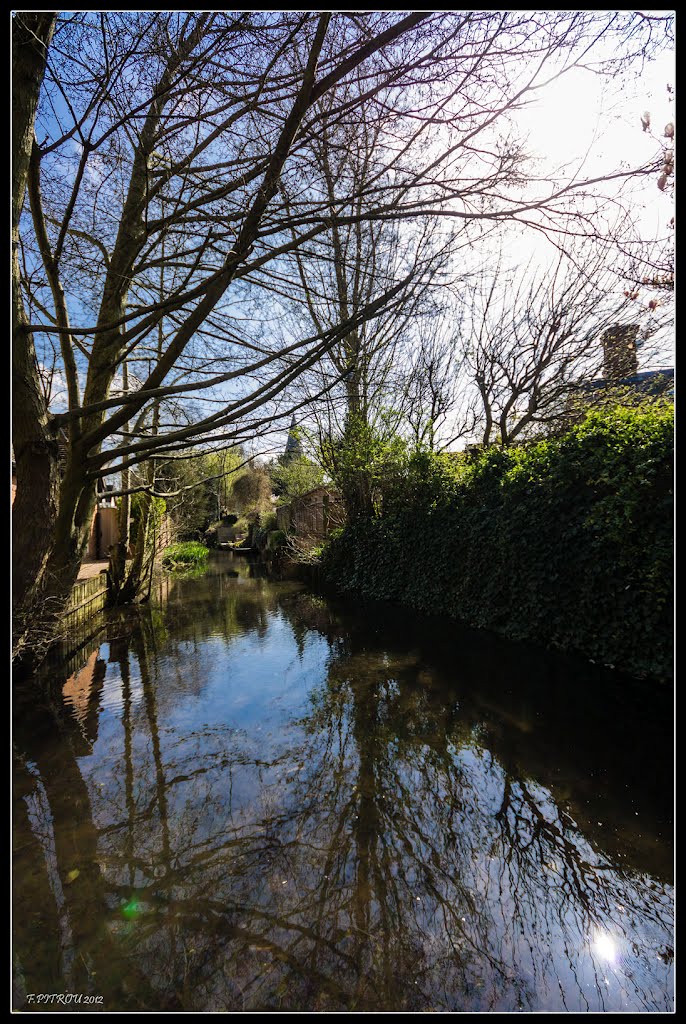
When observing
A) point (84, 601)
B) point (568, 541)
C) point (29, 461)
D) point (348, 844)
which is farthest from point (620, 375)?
point (84, 601)

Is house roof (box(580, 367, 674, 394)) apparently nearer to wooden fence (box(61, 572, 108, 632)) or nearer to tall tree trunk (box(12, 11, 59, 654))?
tall tree trunk (box(12, 11, 59, 654))

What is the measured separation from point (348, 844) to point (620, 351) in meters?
10.8

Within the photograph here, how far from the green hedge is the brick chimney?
394 centimetres

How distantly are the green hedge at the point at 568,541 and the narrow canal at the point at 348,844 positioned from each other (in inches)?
24.3

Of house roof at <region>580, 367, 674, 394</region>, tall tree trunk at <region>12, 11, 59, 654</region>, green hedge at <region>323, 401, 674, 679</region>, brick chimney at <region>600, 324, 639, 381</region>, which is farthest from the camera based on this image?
brick chimney at <region>600, 324, 639, 381</region>

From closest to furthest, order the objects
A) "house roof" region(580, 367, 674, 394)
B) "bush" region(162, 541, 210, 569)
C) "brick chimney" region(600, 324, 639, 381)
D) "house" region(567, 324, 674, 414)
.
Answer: "house roof" region(580, 367, 674, 394) → "house" region(567, 324, 674, 414) → "brick chimney" region(600, 324, 639, 381) → "bush" region(162, 541, 210, 569)

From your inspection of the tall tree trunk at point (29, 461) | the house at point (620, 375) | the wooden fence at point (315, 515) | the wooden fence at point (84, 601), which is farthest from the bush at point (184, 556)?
the house at point (620, 375)

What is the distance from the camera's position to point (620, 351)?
A: 9570 mm

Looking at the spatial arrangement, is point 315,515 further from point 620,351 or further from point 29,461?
point 29,461

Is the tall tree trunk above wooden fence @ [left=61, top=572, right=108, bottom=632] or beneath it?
above

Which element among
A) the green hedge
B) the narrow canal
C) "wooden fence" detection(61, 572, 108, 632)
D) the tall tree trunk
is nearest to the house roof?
the green hedge

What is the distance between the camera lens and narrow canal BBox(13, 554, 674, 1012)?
1794mm

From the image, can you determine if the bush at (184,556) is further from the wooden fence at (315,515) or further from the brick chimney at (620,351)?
the brick chimney at (620,351)

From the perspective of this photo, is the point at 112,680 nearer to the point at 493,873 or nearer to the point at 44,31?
the point at 493,873
